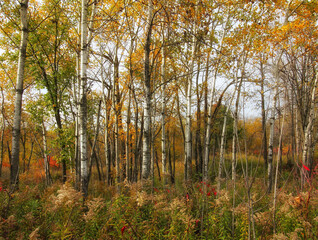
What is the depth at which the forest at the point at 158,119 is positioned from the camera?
2281 mm

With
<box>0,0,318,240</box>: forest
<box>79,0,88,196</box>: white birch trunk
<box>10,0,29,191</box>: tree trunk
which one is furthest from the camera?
<box>10,0,29,191</box>: tree trunk

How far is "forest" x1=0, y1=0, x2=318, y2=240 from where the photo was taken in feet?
7.48

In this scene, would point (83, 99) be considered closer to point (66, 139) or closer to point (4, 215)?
point (4, 215)

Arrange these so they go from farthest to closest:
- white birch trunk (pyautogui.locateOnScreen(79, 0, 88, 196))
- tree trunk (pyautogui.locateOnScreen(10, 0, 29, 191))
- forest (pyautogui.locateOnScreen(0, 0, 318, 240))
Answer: tree trunk (pyautogui.locateOnScreen(10, 0, 29, 191))
white birch trunk (pyautogui.locateOnScreen(79, 0, 88, 196))
forest (pyautogui.locateOnScreen(0, 0, 318, 240))

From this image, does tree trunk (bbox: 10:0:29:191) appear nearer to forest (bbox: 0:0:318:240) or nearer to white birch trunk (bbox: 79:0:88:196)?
forest (bbox: 0:0:318:240)

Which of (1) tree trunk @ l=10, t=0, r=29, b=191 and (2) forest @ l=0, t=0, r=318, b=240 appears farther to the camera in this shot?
(1) tree trunk @ l=10, t=0, r=29, b=191

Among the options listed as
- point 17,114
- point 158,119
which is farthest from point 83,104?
point 158,119

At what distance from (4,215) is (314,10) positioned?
10420 mm

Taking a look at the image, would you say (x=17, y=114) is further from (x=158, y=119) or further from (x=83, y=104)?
(x=158, y=119)

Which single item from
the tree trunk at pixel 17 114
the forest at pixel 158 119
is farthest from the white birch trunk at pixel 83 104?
the tree trunk at pixel 17 114

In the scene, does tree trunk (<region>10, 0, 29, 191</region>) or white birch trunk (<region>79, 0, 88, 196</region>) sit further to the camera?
tree trunk (<region>10, 0, 29, 191</region>)

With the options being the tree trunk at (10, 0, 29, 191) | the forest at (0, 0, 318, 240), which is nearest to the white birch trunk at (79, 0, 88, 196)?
the forest at (0, 0, 318, 240)

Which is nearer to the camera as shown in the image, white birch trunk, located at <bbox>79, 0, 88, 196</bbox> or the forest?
the forest

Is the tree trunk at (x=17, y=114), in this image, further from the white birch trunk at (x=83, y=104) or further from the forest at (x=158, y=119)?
the white birch trunk at (x=83, y=104)
